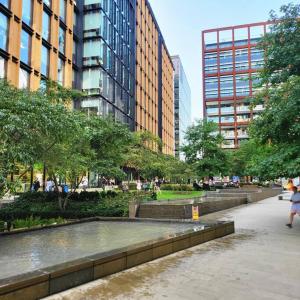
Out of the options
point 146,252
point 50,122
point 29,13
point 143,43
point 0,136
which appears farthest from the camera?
point 143,43

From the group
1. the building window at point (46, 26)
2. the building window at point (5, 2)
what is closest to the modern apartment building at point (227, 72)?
the building window at point (46, 26)

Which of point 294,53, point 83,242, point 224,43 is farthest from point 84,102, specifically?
point 224,43

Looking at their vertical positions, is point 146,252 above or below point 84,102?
below

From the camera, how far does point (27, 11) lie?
33.5m

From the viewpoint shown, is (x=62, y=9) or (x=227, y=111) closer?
(x=62, y=9)

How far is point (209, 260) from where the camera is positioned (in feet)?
25.8

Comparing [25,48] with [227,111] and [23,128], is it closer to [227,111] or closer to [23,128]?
[23,128]

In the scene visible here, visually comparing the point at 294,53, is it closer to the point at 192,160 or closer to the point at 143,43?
the point at 192,160

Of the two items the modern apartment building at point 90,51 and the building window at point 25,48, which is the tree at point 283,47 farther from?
the building window at point 25,48

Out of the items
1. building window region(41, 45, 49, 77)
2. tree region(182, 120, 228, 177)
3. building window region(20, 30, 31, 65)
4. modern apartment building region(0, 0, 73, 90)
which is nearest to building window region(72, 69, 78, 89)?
modern apartment building region(0, 0, 73, 90)

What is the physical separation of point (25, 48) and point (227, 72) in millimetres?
73810

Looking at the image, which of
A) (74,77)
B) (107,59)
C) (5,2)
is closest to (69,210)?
(5,2)

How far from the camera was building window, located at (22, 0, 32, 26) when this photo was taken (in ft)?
108

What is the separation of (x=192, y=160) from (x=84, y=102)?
14.8 metres
